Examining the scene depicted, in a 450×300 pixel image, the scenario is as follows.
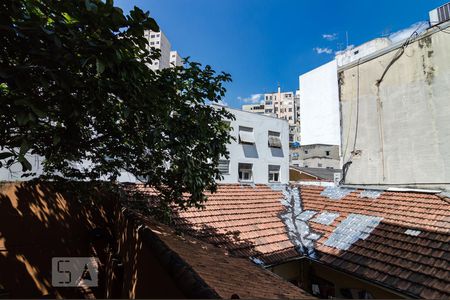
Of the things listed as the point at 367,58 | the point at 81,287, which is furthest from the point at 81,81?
the point at 367,58

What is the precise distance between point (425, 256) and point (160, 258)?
20.3 feet

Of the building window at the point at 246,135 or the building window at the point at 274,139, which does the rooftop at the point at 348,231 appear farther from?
the building window at the point at 274,139

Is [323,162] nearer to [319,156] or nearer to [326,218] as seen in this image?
[319,156]

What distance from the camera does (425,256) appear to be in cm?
602

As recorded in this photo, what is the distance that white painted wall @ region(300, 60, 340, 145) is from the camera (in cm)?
2643

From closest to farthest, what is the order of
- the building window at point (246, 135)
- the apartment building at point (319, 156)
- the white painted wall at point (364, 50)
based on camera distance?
the white painted wall at point (364, 50), the building window at point (246, 135), the apartment building at point (319, 156)

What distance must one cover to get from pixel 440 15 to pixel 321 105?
17.0 m

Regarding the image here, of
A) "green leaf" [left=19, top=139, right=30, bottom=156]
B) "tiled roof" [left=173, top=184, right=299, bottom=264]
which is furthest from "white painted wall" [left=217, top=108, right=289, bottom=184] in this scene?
"green leaf" [left=19, top=139, right=30, bottom=156]

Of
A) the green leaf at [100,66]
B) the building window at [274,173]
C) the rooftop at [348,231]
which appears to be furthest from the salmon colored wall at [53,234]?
the building window at [274,173]

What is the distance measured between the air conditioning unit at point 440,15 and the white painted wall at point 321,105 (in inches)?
575

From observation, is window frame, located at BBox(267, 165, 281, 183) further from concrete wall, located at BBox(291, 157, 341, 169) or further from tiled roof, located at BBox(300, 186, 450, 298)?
tiled roof, located at BBox(300, 186, 450, 298)

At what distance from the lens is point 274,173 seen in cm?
2380

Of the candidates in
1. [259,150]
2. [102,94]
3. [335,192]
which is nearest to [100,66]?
[102,94]

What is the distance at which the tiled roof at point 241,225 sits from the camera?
304 inches
